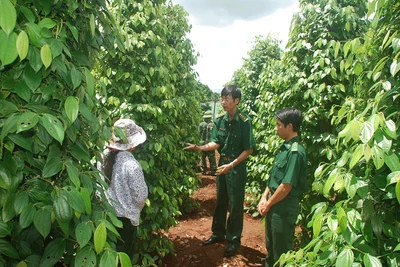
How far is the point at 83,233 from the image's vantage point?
97 cm

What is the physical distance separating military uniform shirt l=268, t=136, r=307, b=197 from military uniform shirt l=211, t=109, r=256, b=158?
30.6 inches

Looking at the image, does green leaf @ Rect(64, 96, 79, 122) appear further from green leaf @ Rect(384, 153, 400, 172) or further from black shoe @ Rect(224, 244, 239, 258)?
black shoe @ Rect(224, 244, 239, 258)

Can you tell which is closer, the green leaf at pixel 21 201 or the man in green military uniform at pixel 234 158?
the green leaf at pixel 21 201

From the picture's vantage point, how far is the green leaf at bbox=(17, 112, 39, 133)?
0.89 metres

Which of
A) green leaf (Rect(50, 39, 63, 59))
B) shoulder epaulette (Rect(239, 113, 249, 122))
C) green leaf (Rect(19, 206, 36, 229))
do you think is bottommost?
green leaf (Rect(19, 206, 36, 229))

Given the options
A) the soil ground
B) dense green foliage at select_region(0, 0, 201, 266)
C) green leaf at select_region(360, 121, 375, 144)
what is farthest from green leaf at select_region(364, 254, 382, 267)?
the soil ground

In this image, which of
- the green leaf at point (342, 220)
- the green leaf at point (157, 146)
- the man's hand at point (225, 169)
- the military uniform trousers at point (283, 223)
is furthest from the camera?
the man's hand at point (225, 169)

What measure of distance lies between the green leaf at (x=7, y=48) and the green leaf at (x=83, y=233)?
21.7 inches

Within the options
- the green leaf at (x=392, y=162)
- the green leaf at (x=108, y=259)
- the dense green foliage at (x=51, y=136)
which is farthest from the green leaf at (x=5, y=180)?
the green leaf at (x=392, y=162)

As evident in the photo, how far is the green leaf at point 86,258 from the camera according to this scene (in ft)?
3.14

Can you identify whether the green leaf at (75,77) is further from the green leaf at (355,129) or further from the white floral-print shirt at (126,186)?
the white floral-print shirt at (126,186)

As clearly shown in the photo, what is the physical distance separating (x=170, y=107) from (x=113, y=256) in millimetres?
2141

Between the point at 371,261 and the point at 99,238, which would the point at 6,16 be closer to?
the point at 99,238

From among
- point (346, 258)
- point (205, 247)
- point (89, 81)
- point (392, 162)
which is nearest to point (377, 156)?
point (392, 162)
